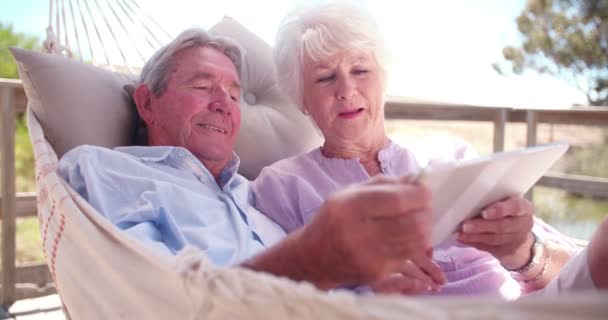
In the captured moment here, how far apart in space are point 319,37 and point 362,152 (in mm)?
327

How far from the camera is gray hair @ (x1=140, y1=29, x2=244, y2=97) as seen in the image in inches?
52.8

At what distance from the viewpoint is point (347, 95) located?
1327mm

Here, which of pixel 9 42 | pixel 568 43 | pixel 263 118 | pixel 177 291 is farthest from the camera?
pixel 568 43

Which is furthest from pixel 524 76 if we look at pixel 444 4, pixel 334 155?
pixel 334 155

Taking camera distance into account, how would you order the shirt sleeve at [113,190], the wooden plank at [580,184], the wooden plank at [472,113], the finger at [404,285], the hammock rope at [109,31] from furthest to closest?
the wooden plank at [580,184]
the wooden plank at [472,113]
the hammock rope at [109,31]
the shirt sleeve at [113,190]
the finger at [404,285]

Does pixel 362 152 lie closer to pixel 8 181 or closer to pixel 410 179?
pixel 410 179

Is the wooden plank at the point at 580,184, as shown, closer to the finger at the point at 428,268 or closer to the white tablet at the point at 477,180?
the white tablet at the point at 477,180

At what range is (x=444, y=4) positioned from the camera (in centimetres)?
1407

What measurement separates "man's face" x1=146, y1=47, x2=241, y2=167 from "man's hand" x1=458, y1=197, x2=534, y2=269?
0.67 metres

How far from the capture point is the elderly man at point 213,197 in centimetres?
55

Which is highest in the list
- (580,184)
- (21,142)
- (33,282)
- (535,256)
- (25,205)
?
(535,256)

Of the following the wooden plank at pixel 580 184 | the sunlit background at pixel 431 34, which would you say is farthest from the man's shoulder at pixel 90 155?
the wooden plank at pixel 580 184

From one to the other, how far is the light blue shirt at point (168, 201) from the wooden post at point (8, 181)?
0.97 m

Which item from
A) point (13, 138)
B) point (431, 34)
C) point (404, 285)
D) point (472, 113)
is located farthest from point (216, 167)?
point (431, 34)
